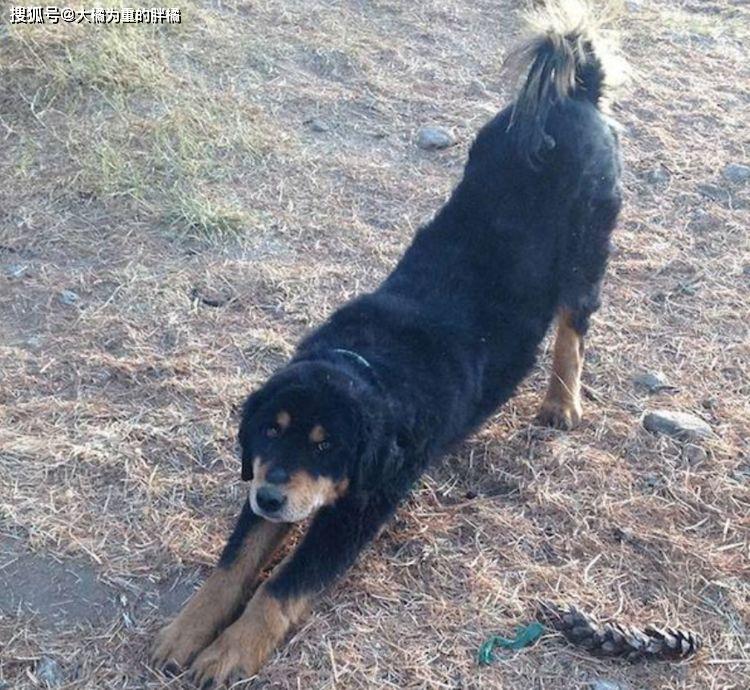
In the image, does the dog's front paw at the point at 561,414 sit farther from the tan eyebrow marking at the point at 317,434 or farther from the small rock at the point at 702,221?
the small rock at the point at 702,221

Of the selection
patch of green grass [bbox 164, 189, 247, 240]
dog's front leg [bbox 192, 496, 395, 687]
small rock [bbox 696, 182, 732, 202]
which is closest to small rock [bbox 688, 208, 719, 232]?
small rock [bbox 696, 182, 732, 202]

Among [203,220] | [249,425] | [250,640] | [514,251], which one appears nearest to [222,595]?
[250,640]

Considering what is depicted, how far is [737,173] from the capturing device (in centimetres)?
678

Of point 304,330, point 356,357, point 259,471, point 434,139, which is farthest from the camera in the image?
point 434,139

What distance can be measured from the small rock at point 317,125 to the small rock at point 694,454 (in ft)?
11.8

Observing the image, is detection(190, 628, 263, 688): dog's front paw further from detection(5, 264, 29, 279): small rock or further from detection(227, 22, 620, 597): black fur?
detection(5, 264, 29, 279): small rock

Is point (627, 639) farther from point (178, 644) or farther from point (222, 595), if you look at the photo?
point (178, 644)

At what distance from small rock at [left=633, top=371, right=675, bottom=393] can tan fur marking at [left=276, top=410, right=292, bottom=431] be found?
7.00 feet

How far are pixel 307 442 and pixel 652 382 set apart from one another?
7.06 ft

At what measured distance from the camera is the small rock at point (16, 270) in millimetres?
5312

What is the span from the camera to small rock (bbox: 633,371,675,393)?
15.7 feet

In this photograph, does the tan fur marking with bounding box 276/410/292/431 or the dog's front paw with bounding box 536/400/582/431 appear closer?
the tan fur marking with bounding box 276/410/292/431

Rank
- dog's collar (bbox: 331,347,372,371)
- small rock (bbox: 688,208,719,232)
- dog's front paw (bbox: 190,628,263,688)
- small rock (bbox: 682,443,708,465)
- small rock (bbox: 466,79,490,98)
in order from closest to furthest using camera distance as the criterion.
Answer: dog's front paw (bbox: 190,628,263,688) → dog's collar (bbox: 331,347,372,371) → small rock (bbox: 682,443,708,465) → small rock (bbox: 688,208,719,232) → small rock (bbox: 466,79,490,98)

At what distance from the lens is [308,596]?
130 inches
